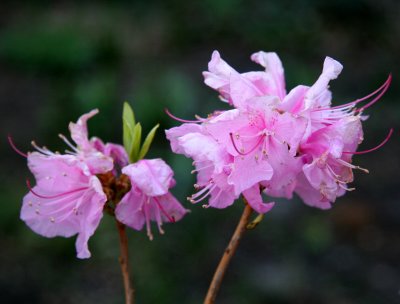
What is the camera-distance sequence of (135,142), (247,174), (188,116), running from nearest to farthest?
(247,174)
(135,142)
(188,116)

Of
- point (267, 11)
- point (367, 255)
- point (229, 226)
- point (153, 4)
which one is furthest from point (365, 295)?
point (153, 4)

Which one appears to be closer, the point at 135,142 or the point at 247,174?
the point at 247,174

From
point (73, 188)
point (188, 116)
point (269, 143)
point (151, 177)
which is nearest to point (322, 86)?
point (269, 143)

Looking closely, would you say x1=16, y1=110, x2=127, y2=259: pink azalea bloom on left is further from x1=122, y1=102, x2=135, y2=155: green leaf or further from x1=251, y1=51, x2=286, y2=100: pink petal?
x1=251, y1=51, x2=286, y2=100: pink petal

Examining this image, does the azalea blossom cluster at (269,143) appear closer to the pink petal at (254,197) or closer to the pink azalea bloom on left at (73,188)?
the pink petal at (254,197)

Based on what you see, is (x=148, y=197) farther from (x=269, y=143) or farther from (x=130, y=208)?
(x=269, y=143)

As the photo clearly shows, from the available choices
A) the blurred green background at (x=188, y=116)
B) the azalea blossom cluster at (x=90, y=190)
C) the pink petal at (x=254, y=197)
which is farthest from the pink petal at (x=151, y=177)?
the blurred green background at (x=188, y=116)

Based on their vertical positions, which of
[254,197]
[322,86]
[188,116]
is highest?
[322,86]
